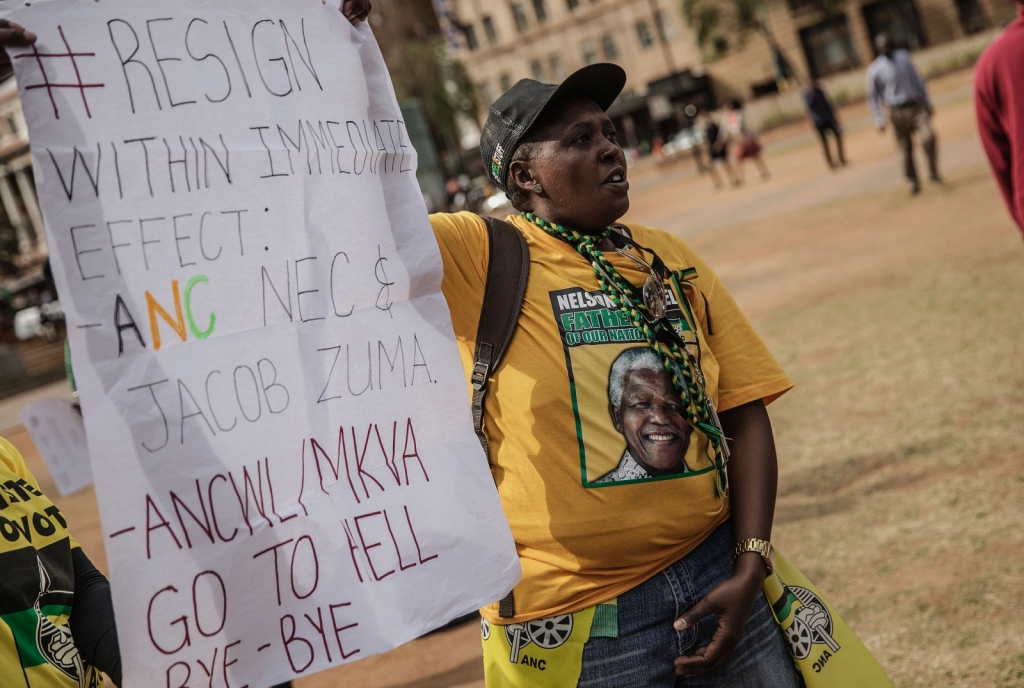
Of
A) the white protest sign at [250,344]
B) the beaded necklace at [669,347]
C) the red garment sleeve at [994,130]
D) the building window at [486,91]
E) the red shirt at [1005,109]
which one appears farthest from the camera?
the building window at [486,91]

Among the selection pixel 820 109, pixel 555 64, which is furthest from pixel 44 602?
pixel 555 64

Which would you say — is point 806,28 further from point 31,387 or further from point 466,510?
point 466,510

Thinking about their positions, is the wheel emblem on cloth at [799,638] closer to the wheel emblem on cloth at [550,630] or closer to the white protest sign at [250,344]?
the wheel emblem on cloth at [550,630]

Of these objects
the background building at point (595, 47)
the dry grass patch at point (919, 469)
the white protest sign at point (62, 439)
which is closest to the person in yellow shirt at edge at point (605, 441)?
the dry grass patch at point (919, 469)

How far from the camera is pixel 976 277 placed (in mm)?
8320

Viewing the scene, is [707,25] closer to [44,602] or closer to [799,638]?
[799,638]

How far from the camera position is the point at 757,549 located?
2.15 meters

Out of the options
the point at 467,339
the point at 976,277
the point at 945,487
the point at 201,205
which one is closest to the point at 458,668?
the point at 945,487

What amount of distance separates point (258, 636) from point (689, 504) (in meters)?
0.90

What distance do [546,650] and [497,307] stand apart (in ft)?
2.31

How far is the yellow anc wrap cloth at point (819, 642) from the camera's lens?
2178 mm

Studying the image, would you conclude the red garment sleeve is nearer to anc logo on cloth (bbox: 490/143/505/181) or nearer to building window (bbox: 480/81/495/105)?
anc logo on cloth (bbox: 490/143/505/181)

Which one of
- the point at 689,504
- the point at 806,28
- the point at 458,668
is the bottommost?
the point at 458,668

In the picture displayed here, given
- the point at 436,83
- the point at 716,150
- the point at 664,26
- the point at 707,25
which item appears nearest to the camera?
the point at 716,150
